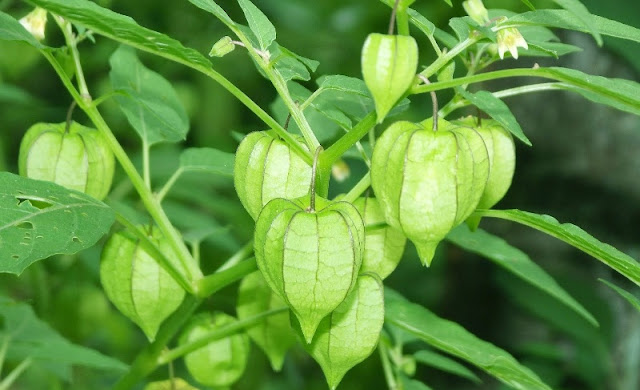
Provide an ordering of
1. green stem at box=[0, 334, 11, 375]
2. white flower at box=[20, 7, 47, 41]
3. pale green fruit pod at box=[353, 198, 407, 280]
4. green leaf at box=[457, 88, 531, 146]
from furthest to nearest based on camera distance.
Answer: green stem at box=[0, 334, 11, 375]
white flower at box=[20, 7, 47, 41]
pale green fruit pod at box=[353, 198, 407, 280]
green leaf at box=[457, 88, 531, 146]

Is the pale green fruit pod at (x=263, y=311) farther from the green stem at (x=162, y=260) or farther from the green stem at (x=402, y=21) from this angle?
the green stem at (x=402, y=21)

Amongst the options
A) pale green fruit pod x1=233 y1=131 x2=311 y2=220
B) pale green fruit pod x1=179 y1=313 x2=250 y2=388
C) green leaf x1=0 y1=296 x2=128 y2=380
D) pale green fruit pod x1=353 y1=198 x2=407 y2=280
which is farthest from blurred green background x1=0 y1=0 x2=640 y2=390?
pale green fruit pod x1=233 y1=131 x2=311 y2=220

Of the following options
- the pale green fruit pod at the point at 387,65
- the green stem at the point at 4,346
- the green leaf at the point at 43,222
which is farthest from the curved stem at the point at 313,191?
the green stem at the point at 4,346

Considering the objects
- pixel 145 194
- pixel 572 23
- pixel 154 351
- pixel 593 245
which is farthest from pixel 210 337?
pixel 572 23

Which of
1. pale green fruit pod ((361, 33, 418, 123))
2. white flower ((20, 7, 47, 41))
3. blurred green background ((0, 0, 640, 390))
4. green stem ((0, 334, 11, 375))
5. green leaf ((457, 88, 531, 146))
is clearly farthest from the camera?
blurred green background ((0, 0, 640, 390))

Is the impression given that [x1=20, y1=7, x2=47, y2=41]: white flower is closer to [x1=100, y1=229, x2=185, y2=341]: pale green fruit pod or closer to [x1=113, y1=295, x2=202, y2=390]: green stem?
[x1=100, y1=229, x2=185, y2=341]: pale green fruit pod

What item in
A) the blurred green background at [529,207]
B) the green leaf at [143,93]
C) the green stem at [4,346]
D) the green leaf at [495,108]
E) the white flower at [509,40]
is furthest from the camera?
the blurred green background at [529,207]

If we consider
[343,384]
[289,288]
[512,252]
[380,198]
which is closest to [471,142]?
[380,198]
